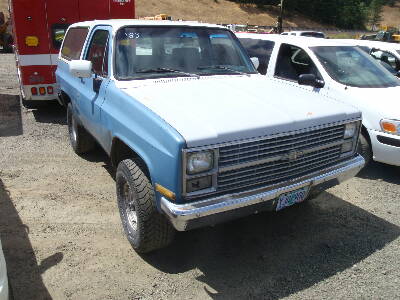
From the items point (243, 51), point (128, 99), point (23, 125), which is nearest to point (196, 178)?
point (128, 99)

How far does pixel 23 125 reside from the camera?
25.1ft

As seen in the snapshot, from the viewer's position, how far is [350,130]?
3.80 metres

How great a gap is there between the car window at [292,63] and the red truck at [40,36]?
418cm

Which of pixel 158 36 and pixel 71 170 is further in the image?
pixel 71 170

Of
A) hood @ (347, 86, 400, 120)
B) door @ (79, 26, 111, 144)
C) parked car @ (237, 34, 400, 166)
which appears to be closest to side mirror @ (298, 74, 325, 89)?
parked car @ (237, 34, 400, 166)

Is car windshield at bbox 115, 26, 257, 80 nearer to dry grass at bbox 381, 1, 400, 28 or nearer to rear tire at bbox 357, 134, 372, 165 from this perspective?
rear tire at bbox 357, 134, 372, 165

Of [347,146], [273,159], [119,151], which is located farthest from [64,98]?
[347,146]

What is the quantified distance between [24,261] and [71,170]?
215 cm

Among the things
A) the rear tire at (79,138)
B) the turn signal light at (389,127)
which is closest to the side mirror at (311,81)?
the turn signal light at (389,127)

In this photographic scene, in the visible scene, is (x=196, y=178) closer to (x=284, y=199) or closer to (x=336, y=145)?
(x=284, y=199)

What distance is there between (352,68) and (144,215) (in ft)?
14.7

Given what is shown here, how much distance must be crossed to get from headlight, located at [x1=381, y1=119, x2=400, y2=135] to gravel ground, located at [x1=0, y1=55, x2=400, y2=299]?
745mm

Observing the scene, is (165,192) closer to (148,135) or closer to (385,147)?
(148,135)

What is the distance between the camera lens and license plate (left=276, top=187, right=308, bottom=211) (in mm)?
3277
